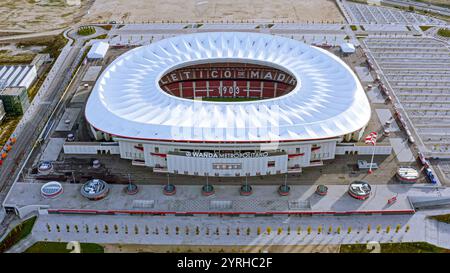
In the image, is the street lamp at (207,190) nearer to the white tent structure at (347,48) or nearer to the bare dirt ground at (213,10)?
the white tent structure at (347,48)

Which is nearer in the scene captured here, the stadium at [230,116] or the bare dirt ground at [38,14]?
the stadium at [230,116]

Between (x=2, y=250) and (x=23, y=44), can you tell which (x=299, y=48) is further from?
(x=23, y=44)

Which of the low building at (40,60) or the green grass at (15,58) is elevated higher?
the low building at (40,60)

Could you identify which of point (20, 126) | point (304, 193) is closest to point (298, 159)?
point (304, 193)

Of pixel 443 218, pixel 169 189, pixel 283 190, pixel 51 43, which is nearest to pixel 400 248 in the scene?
pixel 443 218

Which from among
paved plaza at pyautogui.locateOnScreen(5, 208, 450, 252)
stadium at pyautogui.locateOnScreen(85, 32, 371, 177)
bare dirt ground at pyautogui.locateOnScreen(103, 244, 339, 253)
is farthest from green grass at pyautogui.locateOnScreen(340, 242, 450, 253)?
stadium at pyautogui.locateOnScreen(85, 32, 371, 177)

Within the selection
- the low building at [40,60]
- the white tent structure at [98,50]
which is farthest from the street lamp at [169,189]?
the low building at [40,60]
